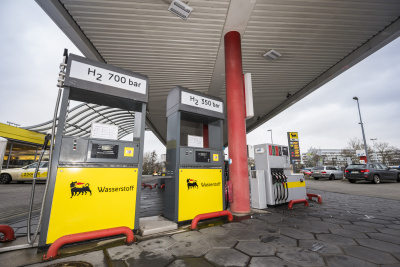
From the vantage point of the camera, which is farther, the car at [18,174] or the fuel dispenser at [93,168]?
the car at [18,174]

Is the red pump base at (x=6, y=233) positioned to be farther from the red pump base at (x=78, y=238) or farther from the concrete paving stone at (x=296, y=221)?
the concrete paving stone at (x=296, y=221)

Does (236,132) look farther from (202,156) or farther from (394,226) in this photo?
(394,226)

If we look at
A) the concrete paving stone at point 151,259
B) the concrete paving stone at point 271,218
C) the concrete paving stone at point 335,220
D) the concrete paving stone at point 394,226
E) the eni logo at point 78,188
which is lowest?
the concrete paving stone at point 271,218

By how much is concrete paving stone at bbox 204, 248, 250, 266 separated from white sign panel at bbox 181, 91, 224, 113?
2590mm

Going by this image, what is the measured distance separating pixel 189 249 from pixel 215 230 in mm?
826

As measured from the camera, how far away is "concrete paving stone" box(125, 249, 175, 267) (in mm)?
1823

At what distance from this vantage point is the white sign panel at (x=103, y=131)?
277 centimetres

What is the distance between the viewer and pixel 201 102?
12.8 feet

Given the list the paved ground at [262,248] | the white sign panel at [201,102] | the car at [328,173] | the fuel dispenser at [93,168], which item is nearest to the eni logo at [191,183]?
the paved ground at [262,248]

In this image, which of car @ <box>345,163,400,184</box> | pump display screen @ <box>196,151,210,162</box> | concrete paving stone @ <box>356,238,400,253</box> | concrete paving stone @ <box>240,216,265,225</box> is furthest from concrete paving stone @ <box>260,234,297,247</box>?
car @ <box>345,163,400,184</box>

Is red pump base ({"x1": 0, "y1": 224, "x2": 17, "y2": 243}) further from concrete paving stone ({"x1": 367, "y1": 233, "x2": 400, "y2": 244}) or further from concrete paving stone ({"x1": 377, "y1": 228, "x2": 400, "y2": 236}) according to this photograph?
concrete paving stone ({"x1": 377, "y1": 228, "x2": 400, "y2": 236})

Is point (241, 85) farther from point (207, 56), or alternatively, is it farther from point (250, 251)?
point (250, 251)

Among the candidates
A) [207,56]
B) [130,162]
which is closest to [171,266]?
[130,162]

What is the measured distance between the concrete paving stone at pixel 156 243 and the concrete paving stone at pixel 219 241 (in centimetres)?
43
